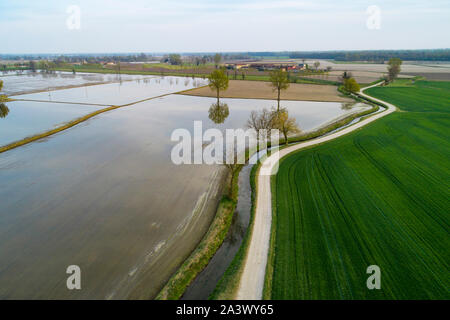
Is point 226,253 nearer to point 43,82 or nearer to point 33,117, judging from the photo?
point 33,117

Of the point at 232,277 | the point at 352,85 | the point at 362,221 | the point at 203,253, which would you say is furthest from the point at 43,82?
the point at 362,221

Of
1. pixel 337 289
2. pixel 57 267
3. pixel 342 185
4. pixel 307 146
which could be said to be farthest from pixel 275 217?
pixel 307 146

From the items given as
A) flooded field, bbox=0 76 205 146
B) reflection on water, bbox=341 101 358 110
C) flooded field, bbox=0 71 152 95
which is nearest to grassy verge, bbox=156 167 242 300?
flooded field, bbox=0 76 205 146

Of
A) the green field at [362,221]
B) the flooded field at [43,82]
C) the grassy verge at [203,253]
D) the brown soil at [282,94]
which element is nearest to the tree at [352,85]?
the brown soil at [282,94]

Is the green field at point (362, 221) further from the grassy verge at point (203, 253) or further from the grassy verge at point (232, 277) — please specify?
the grassy verge at point (203, 253)

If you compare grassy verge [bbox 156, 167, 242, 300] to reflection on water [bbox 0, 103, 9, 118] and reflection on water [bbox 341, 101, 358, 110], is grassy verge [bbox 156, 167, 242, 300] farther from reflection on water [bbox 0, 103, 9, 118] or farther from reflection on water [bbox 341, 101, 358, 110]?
reflection on water [bbox 0, 103, 9, 118]

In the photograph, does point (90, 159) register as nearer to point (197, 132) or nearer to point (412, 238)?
point (197, 132)
